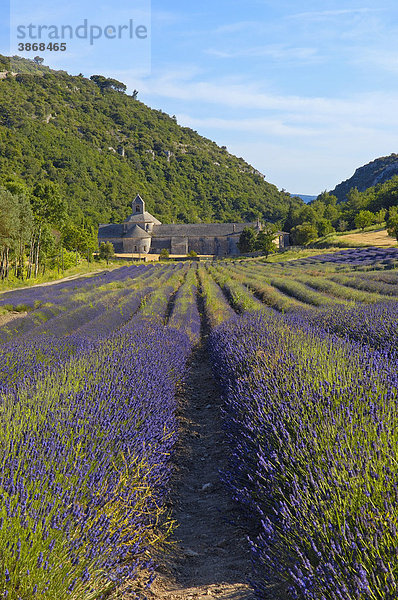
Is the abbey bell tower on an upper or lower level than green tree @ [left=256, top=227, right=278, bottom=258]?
upper

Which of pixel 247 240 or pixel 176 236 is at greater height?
pixel 176 236

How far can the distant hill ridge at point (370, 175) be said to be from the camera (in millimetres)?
108881

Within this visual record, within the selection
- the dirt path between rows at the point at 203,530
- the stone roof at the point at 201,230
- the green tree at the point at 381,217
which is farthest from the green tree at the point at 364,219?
the dirt path between rows at the point at 203,530

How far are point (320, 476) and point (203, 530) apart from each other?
1486mm

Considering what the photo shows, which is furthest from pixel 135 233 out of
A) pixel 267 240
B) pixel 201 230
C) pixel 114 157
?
pixel 114 157

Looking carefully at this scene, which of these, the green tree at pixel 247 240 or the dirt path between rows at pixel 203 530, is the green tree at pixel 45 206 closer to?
the dirt path between rows at pixel 203 530

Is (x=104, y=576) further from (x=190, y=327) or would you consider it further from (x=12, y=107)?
(x=12, y=107)

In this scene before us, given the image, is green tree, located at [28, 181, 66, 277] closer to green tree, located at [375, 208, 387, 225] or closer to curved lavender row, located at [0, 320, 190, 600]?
curved lavender row, located at [0, 320, 190, 600]

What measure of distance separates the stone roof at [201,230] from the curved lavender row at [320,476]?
6035 cm

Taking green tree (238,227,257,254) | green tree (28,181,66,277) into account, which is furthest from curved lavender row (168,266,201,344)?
green tree (238,227,257,254)

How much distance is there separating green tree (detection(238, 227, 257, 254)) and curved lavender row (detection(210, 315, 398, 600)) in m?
53.6

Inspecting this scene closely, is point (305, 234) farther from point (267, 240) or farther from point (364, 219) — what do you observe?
point (267, 240)

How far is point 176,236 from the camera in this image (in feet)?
210

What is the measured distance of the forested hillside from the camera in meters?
63.2
